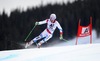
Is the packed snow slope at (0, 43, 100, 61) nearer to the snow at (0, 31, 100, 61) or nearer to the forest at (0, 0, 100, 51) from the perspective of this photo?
the snow at (0, 31, 100, 61)

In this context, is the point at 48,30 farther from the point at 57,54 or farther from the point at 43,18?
the point at 57,54

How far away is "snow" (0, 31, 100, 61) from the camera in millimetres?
3644

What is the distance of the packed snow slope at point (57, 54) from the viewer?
143 inches

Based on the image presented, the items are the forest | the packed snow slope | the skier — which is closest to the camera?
the packed snow slope

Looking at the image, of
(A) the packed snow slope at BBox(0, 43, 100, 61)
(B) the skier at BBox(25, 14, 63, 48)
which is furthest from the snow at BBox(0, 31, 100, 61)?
(B) the skier at BBox(25, 14, 63, 48)

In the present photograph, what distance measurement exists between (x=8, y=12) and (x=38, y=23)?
0.50 meters

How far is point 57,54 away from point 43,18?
22.3 inches

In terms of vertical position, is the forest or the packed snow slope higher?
the forest

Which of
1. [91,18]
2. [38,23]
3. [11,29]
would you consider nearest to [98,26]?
[91,18]

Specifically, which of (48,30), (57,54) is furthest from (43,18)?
(57,54)

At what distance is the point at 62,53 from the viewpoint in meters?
3.77

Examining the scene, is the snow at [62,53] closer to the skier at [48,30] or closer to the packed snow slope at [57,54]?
the packed snow slope at [57,54]

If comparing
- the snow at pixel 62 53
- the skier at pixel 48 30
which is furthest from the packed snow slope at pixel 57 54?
the skier at pixel 48 30

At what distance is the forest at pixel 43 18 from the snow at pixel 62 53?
0.32 ft
